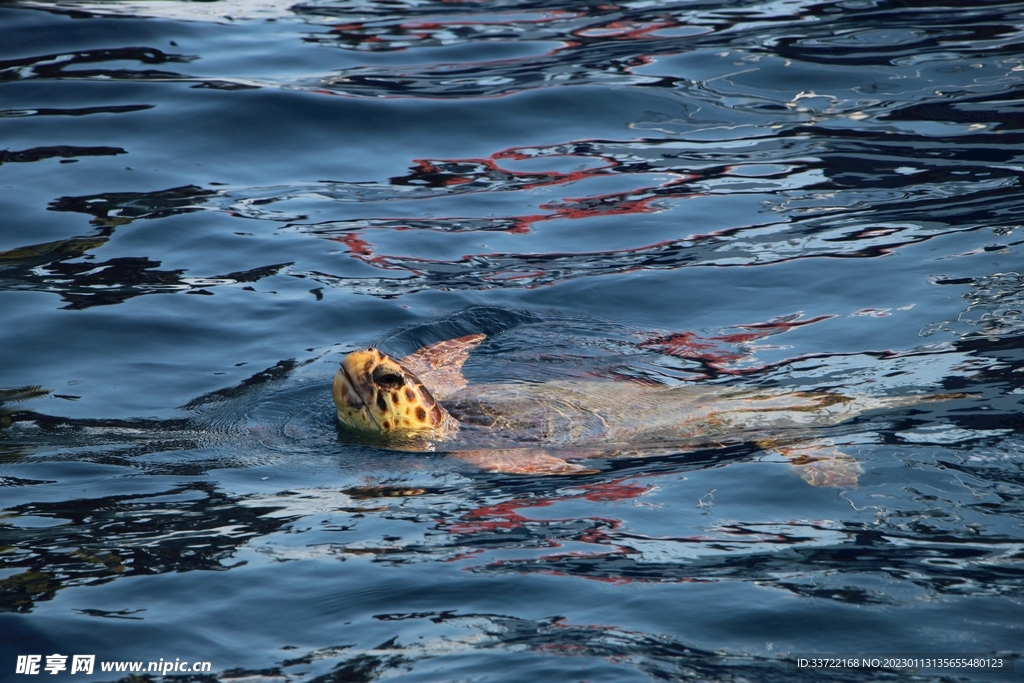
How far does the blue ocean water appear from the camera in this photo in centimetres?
365

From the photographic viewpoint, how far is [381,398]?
5.36 metres

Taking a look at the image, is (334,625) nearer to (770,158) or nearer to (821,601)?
(821,601)

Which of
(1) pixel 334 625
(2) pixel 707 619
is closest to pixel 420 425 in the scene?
(1) pixel 334 625

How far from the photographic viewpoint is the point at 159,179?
888 cm

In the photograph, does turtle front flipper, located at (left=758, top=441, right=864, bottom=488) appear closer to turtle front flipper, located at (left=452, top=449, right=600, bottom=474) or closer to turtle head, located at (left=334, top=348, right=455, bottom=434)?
turtle front flipper, located at (left=452, top=449, right=600, bottom=474)

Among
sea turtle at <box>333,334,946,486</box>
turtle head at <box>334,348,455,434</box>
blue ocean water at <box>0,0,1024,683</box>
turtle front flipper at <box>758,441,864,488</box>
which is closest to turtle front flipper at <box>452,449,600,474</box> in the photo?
sea turtle at <box>333,334,946,486</box>

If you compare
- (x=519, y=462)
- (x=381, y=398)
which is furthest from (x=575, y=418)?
(x=381, y=398)

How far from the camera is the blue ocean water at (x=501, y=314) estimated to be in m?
3.65

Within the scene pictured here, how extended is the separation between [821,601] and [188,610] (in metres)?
A: 2.32

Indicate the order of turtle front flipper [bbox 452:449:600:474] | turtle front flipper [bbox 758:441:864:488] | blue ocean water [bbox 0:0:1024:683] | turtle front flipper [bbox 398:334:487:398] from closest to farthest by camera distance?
blue ocean water [bbox 0:0:1024:683] → turtle front flipper [bbox 758:441:864:488] → turtle front flipper [bbox 452:449:600:474] → turtle front flipper [bbox 398:334:487:398]

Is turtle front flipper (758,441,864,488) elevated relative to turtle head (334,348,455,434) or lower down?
lower down

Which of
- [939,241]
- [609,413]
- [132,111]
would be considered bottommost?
[609,413]

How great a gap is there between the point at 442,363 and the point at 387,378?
1.27 m

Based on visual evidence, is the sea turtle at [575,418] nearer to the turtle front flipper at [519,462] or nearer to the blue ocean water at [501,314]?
the turtle front flipper at [519,462]
